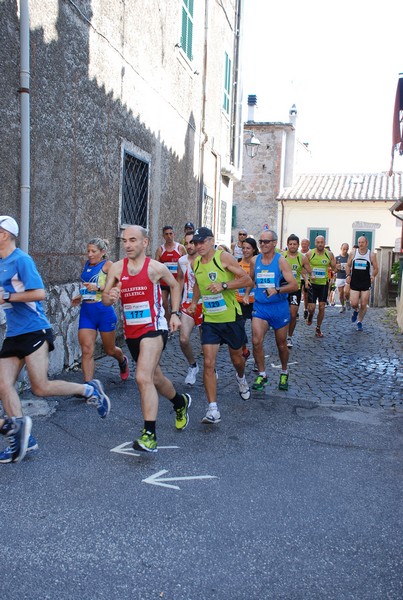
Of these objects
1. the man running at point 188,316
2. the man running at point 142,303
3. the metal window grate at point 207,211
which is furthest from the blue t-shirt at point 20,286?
the metal window grate at point 207,211

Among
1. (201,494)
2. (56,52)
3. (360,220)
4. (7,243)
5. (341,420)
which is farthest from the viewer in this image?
(360,220)

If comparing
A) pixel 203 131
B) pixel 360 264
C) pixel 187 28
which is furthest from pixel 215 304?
pixel 203 131

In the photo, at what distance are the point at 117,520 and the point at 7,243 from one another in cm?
216

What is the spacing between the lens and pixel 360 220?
127ft

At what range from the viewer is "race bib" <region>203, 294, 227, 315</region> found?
6145 millimetres

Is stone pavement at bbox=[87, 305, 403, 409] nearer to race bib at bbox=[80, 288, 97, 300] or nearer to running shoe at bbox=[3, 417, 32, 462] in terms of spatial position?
race bib at bbox=[80, 288, 97, 300]

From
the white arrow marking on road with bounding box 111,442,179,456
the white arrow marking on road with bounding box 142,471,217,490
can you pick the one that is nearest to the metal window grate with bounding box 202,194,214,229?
the white arrow marking on road with bounding box 111,442,179,456

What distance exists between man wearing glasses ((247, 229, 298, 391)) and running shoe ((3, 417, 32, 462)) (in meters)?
3.34

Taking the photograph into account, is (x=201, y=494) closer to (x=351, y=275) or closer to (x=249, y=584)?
(x=249, y=584)

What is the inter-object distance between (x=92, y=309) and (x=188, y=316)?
4.90 ft

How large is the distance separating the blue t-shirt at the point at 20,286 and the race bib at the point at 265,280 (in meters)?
3.21

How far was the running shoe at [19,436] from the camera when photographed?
4484 mm

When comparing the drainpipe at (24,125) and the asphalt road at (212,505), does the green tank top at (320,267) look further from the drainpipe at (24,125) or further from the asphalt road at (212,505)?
the drainpipe at (24,125)

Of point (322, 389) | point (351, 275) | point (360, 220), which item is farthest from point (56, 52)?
point (360, 220)
